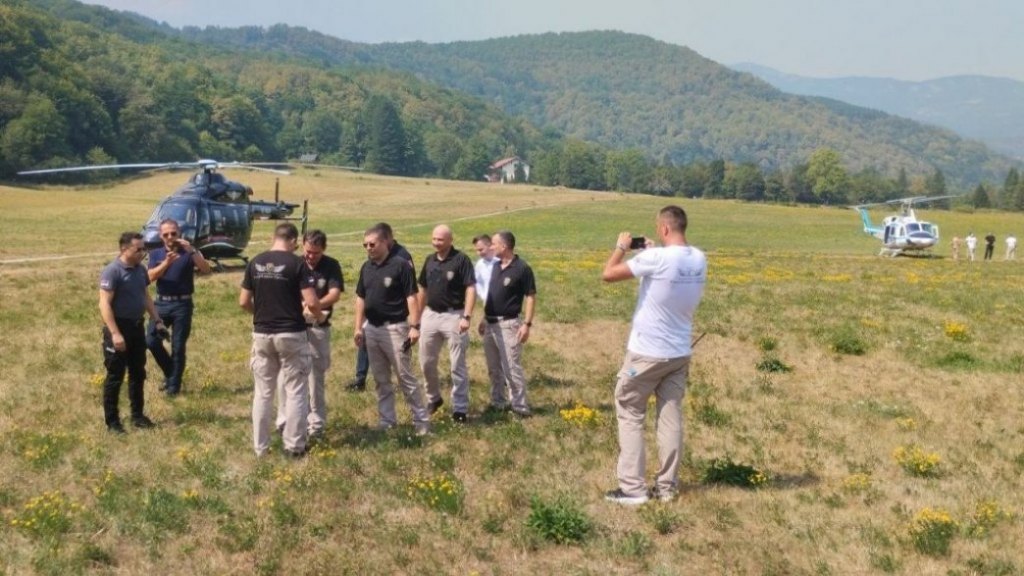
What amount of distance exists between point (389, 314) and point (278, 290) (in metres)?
1.29

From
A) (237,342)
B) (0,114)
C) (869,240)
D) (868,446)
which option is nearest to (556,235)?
(869,240)

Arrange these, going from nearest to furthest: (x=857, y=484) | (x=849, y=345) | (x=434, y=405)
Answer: (x=857, y=484) → (x=434, y=405) → (x=849, y=345)

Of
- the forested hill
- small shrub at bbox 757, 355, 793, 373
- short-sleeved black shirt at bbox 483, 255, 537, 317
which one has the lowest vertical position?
small shrub at bbox 757, 355, 793, 373

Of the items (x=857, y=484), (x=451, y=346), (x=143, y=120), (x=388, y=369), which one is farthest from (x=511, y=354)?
Answer: (x=143, y=120)

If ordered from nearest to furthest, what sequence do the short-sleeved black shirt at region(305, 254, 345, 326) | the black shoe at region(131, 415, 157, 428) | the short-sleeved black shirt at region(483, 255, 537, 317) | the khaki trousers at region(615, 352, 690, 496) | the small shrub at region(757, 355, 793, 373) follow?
the khaki trousers at region(615, 352, 690, 496) < the short-sleeved black shirt at region(305, 254, 345, 326) < the black shoe at region(131, 415, 157, 428) < the short-sleeved black shirt at region(483, 255, 537, 317) < the small shrub at region(757, 355, 793, 373)

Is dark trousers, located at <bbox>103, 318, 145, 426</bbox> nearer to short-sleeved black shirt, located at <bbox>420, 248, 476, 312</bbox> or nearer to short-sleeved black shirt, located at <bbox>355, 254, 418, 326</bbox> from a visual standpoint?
→ short-sleeved black shirt, located at <bbox>355, 254, 418, 326</bbox>

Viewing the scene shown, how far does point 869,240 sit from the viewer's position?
61.0m

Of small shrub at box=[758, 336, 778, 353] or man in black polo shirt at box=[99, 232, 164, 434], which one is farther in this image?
small shrub at box=[758, 336, 778, 353]

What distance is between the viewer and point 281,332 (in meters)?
8.57

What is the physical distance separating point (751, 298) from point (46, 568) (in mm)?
17701

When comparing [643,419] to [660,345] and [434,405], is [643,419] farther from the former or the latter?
[434,405]

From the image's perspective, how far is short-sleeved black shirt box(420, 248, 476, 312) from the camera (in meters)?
10.1

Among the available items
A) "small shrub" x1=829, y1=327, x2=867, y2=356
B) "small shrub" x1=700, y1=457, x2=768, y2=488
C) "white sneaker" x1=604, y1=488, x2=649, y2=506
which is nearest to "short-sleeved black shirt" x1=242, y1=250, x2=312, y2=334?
"white sneaker" x1=604, y1=488, x2=649, y2=506

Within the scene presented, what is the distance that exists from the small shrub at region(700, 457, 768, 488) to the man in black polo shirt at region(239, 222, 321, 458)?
4.16 metres
